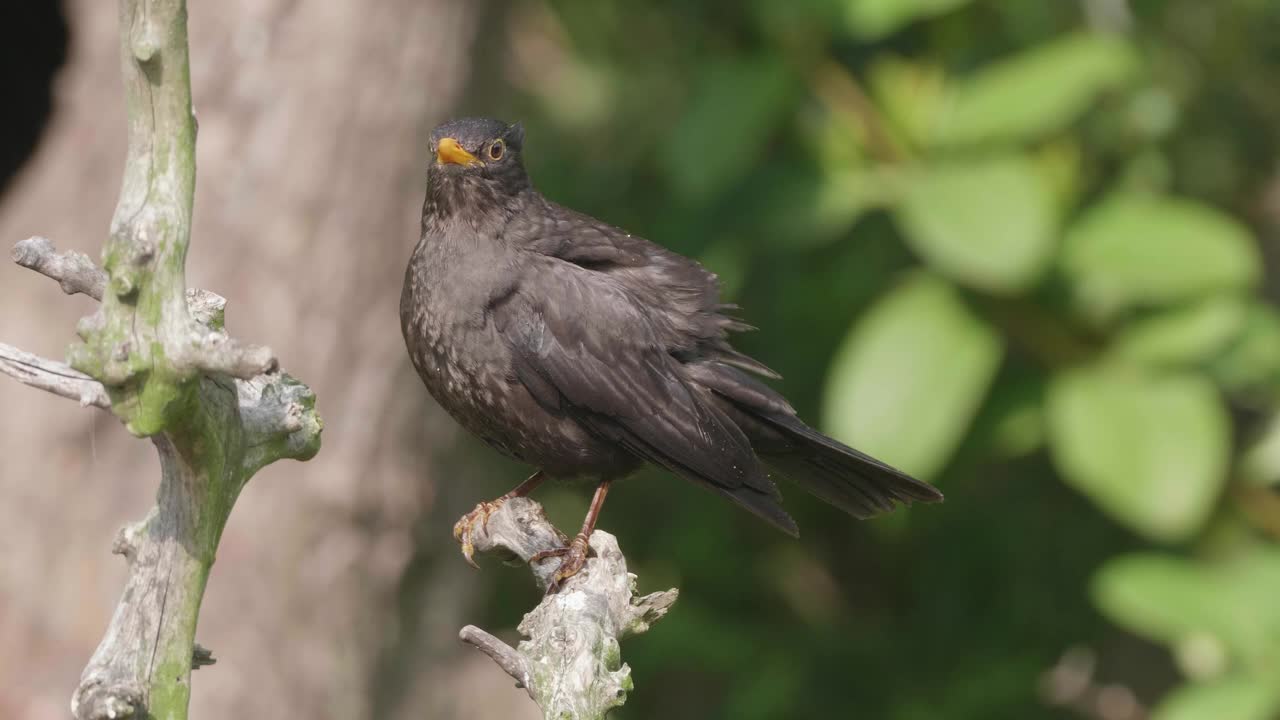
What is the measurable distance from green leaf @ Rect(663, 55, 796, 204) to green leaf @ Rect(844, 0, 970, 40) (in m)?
0.37

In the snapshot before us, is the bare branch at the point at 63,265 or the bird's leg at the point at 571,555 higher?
the bare branch at the point at 63,265

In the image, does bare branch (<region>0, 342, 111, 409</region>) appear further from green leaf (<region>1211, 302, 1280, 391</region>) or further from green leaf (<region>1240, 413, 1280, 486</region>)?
green leaf (<region>1240, 413, 1280, 486</region>)

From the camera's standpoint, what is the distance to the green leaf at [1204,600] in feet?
15.9

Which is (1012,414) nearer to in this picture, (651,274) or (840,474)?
(840,474)

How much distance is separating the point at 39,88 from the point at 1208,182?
199 inches

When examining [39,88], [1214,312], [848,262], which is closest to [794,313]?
[848,262]

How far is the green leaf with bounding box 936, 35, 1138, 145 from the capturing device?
4.78 m

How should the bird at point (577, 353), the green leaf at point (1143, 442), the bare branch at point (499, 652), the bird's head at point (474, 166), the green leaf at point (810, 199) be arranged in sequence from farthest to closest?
the green leaf at point (810, 199), the green leaf at point (1143, 442), the bird's head at point (474, 166), the bird at point (577, 353), the bare branch at point (499, 652)

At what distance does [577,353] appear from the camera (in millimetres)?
3107

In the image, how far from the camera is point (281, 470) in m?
5.35

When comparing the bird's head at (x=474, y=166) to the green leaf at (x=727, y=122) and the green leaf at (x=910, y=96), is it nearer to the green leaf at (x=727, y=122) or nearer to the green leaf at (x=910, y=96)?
the green leaf at (x=727, y=122)

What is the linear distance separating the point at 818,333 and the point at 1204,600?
1.69 m

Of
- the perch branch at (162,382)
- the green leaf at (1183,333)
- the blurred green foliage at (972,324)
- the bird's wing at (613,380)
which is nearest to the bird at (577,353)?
the bird's wing at (613,380)

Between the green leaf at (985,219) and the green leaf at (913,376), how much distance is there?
0.16m
